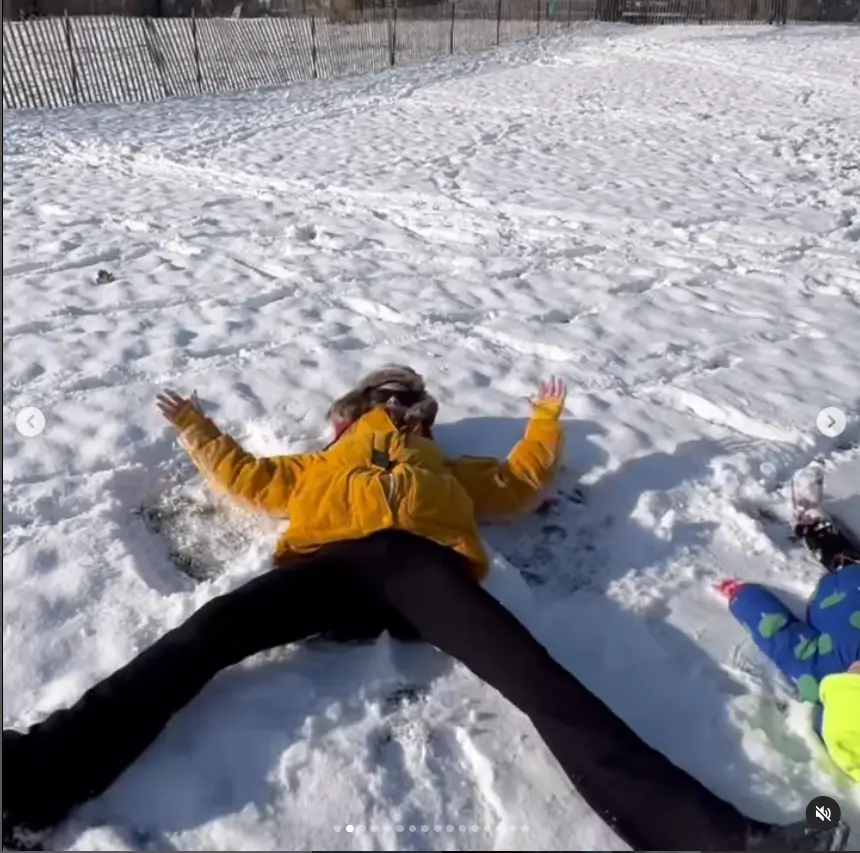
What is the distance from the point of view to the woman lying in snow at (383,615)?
2250 mm

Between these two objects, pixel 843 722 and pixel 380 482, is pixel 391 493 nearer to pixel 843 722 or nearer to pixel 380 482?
pixel 380 482

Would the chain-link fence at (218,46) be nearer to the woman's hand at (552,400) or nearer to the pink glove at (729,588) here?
the woman's hand at (552,400)

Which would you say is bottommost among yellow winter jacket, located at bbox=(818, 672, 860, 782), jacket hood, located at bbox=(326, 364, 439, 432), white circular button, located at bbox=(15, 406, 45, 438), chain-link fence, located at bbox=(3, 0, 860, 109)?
chain-link fence, located at bbox=(3, 0, 860, 109)

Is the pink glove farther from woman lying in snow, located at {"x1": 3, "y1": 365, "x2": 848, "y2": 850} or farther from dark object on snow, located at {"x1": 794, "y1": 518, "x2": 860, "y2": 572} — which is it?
woman lying in snow, located at {"x1": 3, "y1": 365, "x2": 848, "y2": 850}

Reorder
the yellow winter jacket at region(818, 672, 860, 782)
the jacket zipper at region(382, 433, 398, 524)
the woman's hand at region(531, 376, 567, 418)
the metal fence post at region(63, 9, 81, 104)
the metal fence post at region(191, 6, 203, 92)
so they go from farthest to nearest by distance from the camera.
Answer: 1. the metal fence post at region(191, 6, 203, 92)
2. the metal fence post at region(63, 9, 81, 104)
3. the woman's hand at region(531, 376, 567, 418)
4. the jacket zipper at region(382, 433, 398, 524)
5. the yellow winter jacket at region(818, 672, 860, 782)

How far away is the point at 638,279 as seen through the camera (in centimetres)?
595

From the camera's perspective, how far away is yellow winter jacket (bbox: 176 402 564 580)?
298 centimetres

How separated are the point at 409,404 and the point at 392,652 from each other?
1.07 metres

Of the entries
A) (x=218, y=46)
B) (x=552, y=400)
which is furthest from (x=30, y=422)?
(x=218, y=46)

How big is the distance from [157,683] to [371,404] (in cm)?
140

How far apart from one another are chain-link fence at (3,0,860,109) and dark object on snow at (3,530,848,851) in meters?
12.3

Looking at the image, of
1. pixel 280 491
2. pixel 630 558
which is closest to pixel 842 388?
pixel 630 558

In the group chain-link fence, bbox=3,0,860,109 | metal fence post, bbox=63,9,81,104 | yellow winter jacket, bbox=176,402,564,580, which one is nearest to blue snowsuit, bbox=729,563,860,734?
yellow winter jacket, bbox=176,402,564,580


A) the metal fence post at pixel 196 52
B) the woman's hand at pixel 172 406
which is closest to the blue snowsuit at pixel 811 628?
the woman's hand at pixel 172 406
